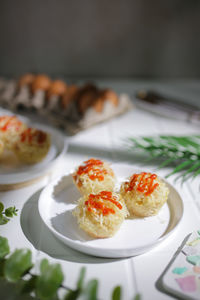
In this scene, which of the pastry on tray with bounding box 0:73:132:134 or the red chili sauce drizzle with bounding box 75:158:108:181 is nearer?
the red chili sauce drizzle with bounding box 75:158:108:181

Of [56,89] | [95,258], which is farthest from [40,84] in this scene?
[95,258]

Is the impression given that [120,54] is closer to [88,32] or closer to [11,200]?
[88,32]

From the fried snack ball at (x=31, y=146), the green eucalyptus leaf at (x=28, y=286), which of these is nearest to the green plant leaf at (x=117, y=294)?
the green eucalyptus leaf at (x=28, y=286)

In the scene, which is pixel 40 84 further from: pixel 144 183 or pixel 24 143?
pixel 144 183

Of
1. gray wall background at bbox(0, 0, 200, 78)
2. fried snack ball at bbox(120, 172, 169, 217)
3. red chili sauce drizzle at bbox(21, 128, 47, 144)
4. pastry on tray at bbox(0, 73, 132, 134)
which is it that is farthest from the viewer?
gray wall background at bbox(0, 0, 200, 78)

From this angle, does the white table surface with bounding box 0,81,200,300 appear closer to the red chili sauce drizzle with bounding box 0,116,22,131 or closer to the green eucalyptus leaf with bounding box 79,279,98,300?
the green eucalyptus leaf with bounding box 79,279,98,300

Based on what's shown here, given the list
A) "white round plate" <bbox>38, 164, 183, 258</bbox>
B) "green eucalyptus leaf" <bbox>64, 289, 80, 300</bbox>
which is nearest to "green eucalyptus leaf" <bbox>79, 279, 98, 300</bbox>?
"green eucalyptus leaf" <bbox>64, 289, 80, 300</bbox>

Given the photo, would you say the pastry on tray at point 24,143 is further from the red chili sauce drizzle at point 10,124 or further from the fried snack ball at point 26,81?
the fried snack ball at point 26,81
